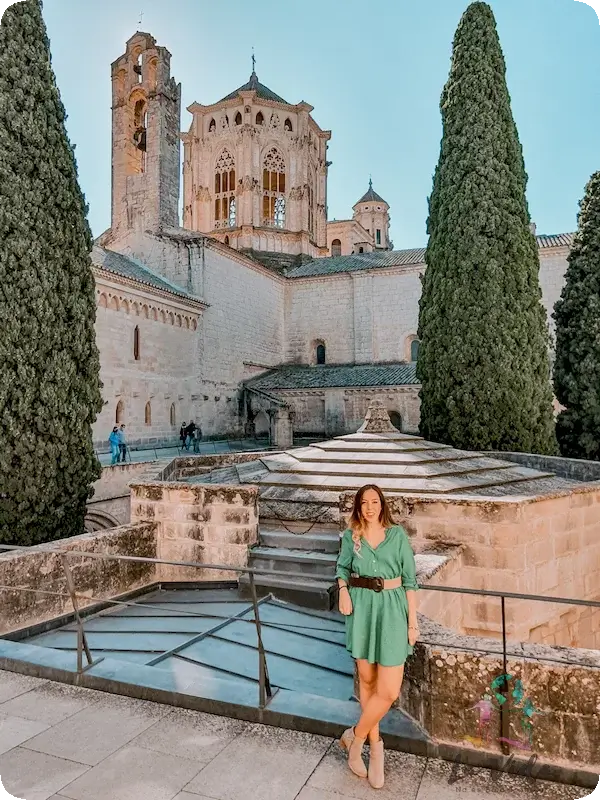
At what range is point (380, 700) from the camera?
9.36ft

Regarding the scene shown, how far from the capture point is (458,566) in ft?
20.7

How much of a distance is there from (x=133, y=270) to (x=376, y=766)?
79.5 feet

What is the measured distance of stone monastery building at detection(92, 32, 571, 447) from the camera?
75.2ft

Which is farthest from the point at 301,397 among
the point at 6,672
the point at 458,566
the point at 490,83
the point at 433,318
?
the point at 6,672

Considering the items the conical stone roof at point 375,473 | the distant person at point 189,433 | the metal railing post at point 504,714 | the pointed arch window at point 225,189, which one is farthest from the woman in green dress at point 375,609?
the pointed arch window at point 225,189

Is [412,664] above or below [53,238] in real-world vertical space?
below

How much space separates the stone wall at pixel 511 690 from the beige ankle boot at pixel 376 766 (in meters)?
0.46

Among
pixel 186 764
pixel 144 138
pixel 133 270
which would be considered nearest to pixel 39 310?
pixel 186 764

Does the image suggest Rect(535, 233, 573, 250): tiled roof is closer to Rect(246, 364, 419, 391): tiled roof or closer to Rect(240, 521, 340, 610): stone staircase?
Rect(246, 364, 419, 391): tiled roof

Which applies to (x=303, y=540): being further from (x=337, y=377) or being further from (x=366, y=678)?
(x=337, y=377)

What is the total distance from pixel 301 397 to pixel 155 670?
25.4 metres

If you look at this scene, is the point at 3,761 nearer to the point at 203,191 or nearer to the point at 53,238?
the point at 53,238

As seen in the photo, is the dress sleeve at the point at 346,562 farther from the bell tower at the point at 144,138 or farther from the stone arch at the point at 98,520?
the bell tower at the point at 144,138

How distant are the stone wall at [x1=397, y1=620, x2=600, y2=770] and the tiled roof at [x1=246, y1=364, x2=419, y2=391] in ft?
78.1
